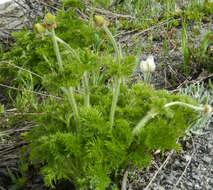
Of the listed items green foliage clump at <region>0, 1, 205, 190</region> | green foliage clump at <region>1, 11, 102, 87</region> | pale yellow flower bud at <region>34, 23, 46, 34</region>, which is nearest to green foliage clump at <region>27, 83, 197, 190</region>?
green foliage clump at <region>0, 1, 205, 190</region>

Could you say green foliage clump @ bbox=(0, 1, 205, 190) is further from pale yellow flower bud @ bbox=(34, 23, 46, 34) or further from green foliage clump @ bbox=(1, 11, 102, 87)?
green foliage clump @ bbox=(1, 11, 102, 87)

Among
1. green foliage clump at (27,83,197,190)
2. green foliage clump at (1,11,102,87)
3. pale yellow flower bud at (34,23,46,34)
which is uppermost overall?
pale yellow flower bud at (34,23,46,34)

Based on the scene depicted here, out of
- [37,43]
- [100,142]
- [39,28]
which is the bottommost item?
[100,142]

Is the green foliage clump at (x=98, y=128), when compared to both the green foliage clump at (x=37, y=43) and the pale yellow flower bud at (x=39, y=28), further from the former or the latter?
the green foliage clump at (x=37, y=43)

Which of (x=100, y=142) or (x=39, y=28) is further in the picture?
(x=100, y=142)

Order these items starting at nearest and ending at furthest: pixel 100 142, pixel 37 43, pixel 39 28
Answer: pixel 39 28
pixel 100 142
pixel 37 43

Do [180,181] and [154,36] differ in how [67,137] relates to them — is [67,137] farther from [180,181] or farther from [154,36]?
[154,36]

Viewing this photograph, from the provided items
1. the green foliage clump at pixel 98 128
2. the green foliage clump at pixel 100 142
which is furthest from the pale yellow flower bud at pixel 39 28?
the green foliage clump at pixel 100 142

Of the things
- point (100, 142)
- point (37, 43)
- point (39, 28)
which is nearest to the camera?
point (39, 28)

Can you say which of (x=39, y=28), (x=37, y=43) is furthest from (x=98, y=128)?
(x=37, y=43)

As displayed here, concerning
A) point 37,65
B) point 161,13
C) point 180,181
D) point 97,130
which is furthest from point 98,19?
point 161,13

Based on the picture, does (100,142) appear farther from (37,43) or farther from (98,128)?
(37,43)
